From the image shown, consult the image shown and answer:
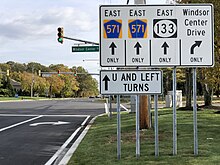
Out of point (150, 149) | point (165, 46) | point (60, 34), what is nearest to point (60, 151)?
point (150, 149)

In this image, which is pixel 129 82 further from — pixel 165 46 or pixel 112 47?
pixel 165 46

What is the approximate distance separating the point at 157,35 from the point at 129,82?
4.14 feet

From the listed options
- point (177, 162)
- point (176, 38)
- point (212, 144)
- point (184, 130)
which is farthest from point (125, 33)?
point (184, 130)

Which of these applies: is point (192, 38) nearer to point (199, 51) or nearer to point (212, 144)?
point (199, 51)

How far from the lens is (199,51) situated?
8.60m

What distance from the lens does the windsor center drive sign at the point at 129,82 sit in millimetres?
8508

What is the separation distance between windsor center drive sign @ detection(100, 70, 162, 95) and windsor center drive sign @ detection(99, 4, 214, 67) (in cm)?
21

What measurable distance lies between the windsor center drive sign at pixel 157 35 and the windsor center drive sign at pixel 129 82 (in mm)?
209

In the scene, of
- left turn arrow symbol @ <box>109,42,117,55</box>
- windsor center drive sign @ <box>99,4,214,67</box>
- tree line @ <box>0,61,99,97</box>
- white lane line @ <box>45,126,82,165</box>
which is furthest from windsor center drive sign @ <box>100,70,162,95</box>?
tree line @ <box>0,61,99,97</box>

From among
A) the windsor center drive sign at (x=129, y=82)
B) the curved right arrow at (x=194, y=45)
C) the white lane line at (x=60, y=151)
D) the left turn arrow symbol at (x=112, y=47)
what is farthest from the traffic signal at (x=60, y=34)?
the curved right arrow at (x=194, y=45)

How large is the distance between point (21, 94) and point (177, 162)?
108m

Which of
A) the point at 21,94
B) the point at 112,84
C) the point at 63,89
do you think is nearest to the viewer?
the point at 112,84

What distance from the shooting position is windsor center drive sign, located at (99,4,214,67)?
8547mm

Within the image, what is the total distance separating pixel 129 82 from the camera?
8.53 m
